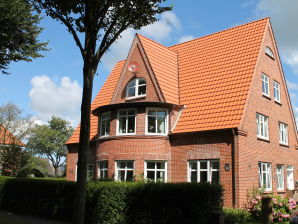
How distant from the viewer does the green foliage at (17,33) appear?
19172mm

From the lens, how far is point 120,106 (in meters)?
22.1

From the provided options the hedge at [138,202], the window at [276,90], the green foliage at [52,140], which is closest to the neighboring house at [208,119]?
the window at [276,90]

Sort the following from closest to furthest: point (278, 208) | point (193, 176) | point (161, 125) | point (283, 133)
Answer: point (278, 208) → point (193, 176) → point (161, 125) → point (283, 133)

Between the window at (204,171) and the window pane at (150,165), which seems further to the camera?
the window pane at (150,165)

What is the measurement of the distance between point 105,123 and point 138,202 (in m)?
10.8

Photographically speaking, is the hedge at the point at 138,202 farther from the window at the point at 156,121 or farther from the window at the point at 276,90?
the window at the point at 276,90

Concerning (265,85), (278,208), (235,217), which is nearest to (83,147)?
(235,217)

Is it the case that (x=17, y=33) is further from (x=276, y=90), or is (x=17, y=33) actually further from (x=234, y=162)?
(x=276, y=90)

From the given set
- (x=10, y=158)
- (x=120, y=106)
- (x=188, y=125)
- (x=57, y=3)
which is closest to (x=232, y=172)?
(x=188, y=125)

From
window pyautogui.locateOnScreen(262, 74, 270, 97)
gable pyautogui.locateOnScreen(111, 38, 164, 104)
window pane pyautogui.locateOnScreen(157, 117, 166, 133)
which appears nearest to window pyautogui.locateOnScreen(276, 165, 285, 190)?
window pyautogui.locateOnScreen(262, 74, 270, 97)

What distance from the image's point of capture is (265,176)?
2111 cm

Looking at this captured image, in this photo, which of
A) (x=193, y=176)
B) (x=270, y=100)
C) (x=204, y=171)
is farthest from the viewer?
(x=270, y=100)

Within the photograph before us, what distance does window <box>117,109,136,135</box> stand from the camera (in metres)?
22.0

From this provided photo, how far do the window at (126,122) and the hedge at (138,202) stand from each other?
6315mm
